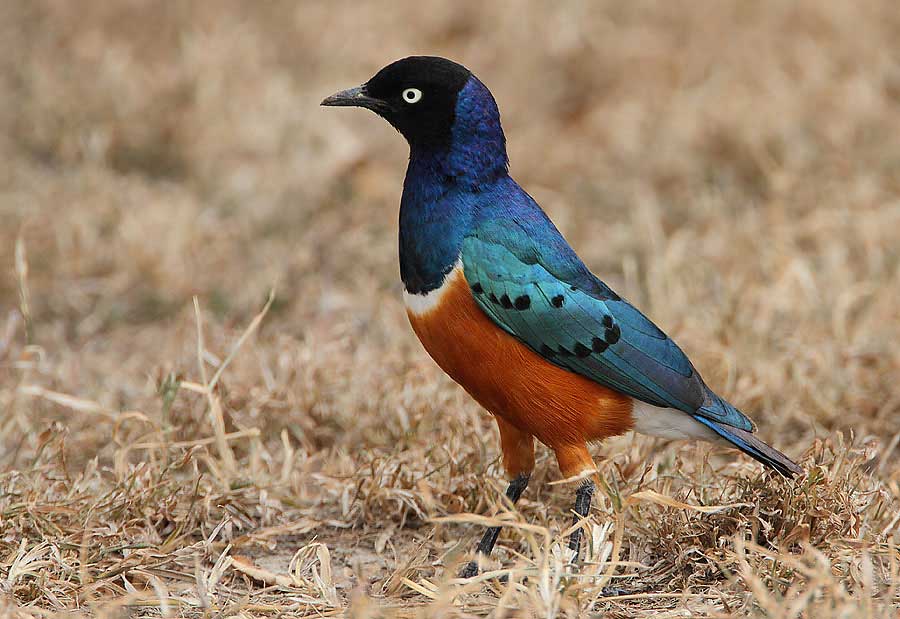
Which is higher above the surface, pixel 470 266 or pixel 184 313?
pixel 470 266

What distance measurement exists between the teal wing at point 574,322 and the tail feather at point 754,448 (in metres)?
0.02

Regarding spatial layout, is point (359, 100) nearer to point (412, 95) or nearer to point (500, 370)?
point (412, 95)

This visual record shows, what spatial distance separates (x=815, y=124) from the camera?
6812 millimetres

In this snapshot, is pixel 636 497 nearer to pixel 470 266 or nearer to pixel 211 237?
pixel 470 266

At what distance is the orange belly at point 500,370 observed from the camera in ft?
10.7

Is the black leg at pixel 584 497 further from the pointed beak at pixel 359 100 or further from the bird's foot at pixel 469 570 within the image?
the pointed beak at pixel 359 100

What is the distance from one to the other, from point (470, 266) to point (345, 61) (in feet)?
15.5

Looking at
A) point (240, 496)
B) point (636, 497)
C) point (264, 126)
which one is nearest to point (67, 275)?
point (264, 126)

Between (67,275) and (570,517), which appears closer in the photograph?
(570,517)

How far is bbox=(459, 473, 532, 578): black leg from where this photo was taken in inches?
138

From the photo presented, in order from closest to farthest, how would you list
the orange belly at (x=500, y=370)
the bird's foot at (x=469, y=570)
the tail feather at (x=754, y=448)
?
the orange belly at (x=500, y=370), the tail feather at (x=754, y=448), the bird's foot at (x=469, y=570)

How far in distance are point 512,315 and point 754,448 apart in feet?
2.55

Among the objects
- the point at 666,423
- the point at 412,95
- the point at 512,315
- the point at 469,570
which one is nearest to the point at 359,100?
the point at 412,95

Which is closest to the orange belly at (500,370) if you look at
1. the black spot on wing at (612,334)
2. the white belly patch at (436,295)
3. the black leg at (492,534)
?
the white belly patch at (436,295)
